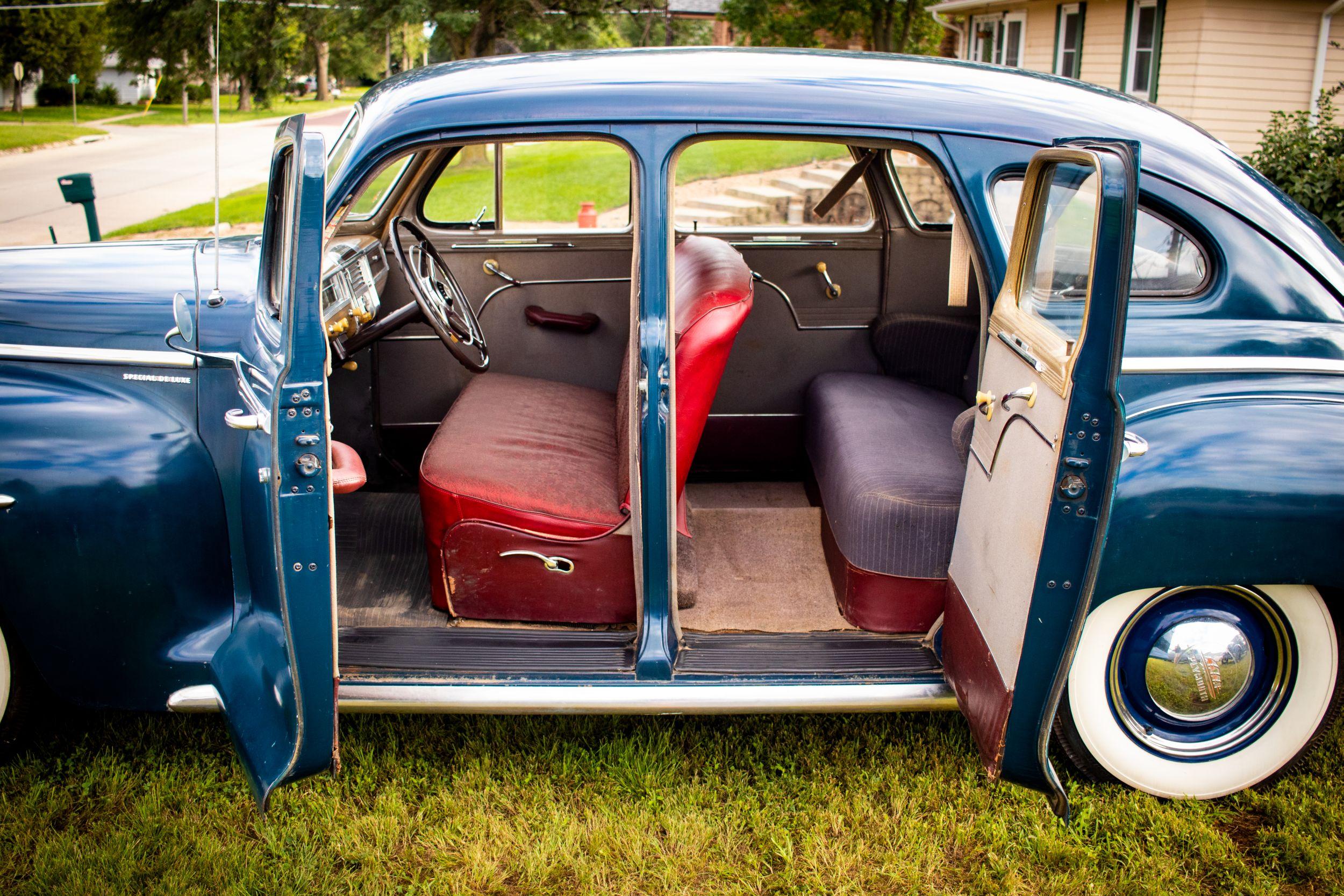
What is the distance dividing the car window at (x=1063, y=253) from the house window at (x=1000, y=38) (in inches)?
685

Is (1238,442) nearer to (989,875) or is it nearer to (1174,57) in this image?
(989,875)

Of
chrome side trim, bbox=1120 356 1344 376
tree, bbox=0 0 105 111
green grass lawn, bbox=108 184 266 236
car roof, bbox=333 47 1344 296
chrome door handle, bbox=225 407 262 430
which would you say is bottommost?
green grass lawn, bbox=108 184 266 236

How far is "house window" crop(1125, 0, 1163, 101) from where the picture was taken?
46.9 ft

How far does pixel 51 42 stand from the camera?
3095 centimetres

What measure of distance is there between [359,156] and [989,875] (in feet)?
7.44

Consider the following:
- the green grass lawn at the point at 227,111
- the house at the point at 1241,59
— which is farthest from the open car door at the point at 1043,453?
the green grass lawn at the point at 227,111

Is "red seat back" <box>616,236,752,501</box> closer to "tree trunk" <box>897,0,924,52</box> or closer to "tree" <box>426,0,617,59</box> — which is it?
"tree" <box>426,0,617,59</box>

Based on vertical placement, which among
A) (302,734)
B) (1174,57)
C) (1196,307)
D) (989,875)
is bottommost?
(989,875)

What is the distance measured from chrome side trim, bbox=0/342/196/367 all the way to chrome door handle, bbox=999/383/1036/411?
1849mm

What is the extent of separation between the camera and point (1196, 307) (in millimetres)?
2457

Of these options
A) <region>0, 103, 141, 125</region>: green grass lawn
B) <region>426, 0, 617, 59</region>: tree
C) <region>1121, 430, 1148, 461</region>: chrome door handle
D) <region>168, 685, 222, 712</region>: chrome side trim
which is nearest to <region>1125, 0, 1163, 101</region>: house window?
<region>426, 0, 617, 59</region>: tree

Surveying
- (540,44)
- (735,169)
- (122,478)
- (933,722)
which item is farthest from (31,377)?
(540,44)

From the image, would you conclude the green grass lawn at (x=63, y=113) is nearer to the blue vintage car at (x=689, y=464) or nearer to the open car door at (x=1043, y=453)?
the blue vintage car at (x=689, y=464)

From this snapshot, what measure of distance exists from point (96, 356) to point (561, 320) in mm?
1803
